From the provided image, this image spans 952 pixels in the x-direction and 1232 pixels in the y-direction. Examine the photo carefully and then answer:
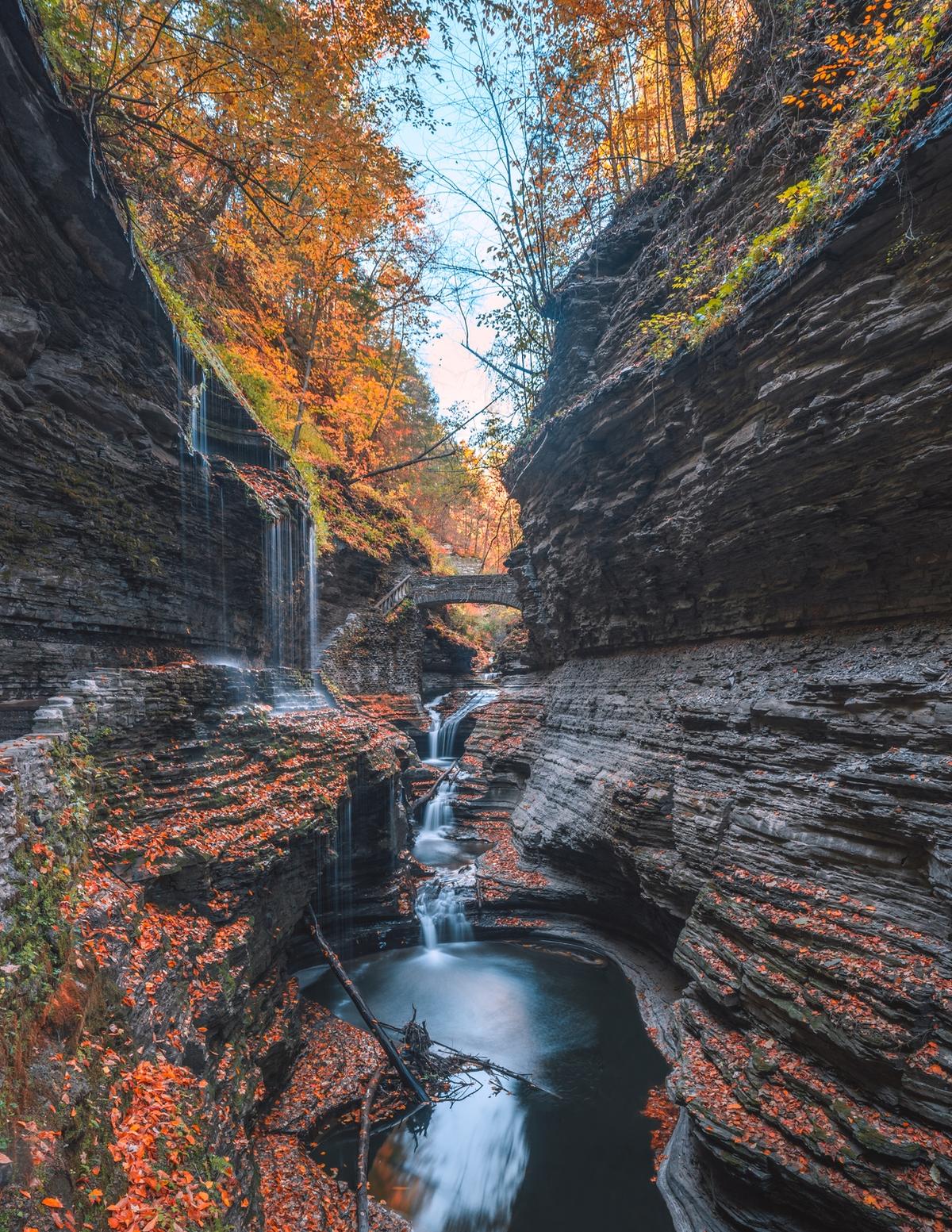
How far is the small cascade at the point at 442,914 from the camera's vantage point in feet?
33.7

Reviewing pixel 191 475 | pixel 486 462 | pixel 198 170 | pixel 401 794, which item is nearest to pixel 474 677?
pixel 486 462

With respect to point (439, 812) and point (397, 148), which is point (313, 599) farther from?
point (397, 148)

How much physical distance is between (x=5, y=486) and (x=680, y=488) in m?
10.0

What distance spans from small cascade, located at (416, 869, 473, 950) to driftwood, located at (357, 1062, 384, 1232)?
335 centimetres

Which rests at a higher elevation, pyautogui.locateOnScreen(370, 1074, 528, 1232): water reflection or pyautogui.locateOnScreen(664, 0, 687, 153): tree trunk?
pyautogui.locateOnScreen(664, 0, 687, 153): tree trunk

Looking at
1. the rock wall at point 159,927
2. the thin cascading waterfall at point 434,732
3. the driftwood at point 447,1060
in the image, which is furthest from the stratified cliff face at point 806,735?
the thin cascading waterfall at point 434,732

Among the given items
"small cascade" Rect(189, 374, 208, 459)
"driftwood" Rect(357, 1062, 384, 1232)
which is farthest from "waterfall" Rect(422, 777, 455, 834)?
"small cascade" Rect(189, 374, 208, 459)

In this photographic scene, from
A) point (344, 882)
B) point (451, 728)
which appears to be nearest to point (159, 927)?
point (344, 882)

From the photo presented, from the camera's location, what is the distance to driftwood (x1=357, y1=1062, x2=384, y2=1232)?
4.67m

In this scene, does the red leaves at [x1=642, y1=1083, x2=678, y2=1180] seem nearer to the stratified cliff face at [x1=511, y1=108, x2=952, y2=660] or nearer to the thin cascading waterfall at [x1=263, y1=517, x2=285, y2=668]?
the stratified cliff face at [x1=511, y1=108, x2=952, y2=660]

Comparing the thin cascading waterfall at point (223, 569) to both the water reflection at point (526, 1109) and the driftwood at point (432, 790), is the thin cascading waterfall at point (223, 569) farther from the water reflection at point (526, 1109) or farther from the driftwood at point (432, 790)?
the driftwood at point (432, 790)

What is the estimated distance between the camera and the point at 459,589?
2628cm

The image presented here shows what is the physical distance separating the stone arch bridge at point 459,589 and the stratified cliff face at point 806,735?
16.6m

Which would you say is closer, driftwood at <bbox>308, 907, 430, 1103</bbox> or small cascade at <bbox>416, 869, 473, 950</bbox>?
driftwood at <bbox>308, 907, 430, 1103</bbox>
